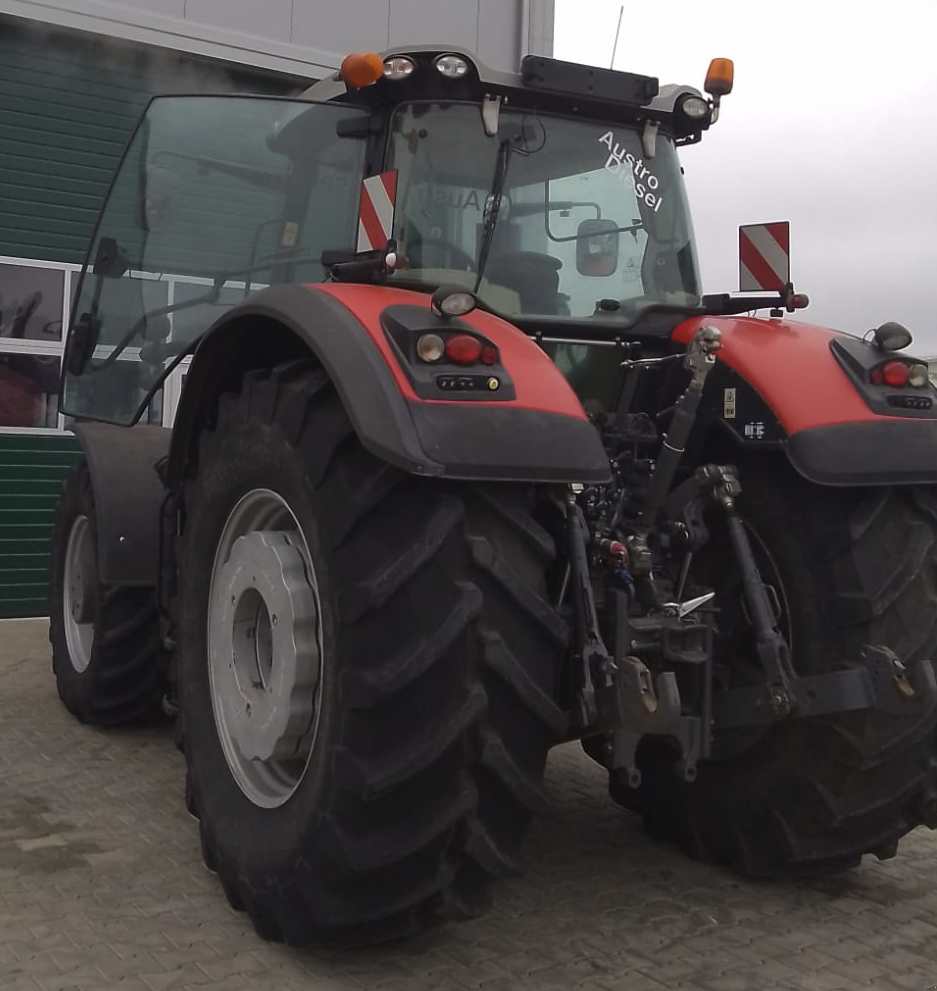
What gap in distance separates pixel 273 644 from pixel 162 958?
0.77 m

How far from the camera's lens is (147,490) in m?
4.82

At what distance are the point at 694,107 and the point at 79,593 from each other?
133 inches

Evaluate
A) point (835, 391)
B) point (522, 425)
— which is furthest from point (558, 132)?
point (522, 425)

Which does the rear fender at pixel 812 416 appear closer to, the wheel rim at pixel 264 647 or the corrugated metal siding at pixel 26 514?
the wheel rim at pixel 264 647

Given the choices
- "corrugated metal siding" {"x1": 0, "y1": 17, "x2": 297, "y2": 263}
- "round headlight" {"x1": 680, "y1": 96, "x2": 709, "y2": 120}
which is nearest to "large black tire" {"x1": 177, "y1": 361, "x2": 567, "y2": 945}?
"round headlight" {"x1": 680, "y1": 96, "x2": 709, "y2": 120}

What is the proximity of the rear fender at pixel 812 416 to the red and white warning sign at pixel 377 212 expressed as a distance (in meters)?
0.98

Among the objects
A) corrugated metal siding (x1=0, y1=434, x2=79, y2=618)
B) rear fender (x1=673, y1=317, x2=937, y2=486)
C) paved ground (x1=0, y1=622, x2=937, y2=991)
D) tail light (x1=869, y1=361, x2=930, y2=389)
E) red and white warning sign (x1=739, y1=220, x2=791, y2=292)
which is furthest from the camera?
corrugated metal siding (x1=0, y1=434, x2=79, y2=618)

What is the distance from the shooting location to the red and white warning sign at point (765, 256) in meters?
3.80

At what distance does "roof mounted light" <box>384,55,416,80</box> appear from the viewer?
341 cm

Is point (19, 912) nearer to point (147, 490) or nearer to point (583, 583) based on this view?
point (583, 583)

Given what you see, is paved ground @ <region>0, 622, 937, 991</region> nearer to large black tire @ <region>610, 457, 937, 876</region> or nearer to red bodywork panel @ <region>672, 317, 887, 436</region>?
large black tire @ <region>610, 457, 937, 876</region>

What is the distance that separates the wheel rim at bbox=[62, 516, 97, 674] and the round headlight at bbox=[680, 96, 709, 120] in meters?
3.02

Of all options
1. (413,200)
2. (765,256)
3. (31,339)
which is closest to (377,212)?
(413,200)

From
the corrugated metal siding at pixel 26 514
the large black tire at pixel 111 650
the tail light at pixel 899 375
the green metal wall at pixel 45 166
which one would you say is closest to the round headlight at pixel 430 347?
the tail light at pixel 899 375
